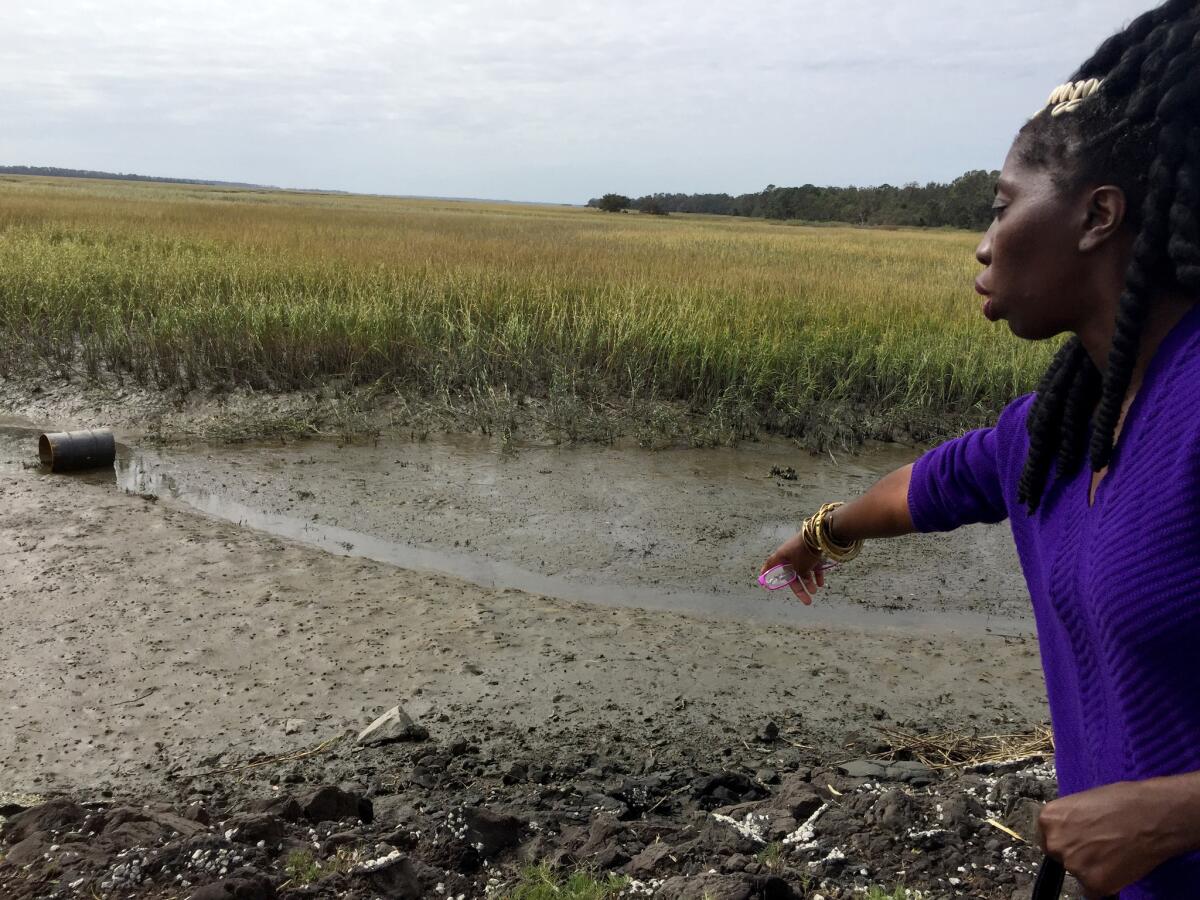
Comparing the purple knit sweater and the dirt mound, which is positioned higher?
the purple knit sweater

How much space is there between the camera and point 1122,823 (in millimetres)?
980

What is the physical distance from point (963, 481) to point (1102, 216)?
1.78 feet

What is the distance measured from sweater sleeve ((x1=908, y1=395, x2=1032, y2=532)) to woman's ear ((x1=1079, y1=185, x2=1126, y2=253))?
359 millimetres

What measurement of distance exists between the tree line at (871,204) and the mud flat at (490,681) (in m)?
47.5

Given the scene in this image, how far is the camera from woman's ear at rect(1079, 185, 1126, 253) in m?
1.10

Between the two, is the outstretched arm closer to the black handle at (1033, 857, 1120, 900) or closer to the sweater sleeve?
the sweater sleeve

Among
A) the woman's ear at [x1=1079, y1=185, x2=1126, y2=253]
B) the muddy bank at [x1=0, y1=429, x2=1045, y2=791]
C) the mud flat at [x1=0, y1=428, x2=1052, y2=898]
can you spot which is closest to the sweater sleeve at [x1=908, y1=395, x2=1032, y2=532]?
the woman's ear at [x1=1079, y1=185, x2=1126, y2=253]

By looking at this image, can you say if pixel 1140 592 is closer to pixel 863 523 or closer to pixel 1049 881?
pixel 1049 881

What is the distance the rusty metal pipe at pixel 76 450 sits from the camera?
242 inches

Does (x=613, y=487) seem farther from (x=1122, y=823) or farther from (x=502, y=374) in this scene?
(x=1122, y=823)

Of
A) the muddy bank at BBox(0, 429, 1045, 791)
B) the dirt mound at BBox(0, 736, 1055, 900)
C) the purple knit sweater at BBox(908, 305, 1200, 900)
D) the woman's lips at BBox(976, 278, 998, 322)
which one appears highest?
the woman's lips at BBox(976, 278, 998, 322)

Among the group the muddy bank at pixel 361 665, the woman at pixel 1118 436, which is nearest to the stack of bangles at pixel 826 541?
the woman at pixel 1118 436

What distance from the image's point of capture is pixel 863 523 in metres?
1.81

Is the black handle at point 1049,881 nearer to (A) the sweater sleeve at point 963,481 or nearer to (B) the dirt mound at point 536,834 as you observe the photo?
(A) the sweater sleeve at point 963,481
